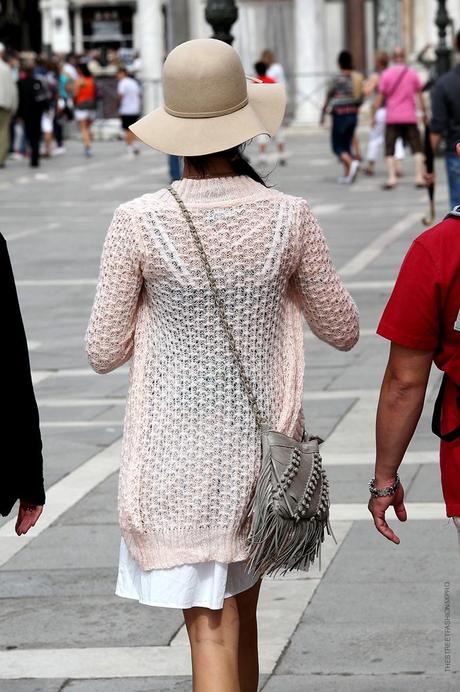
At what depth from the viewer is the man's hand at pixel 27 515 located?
399 cm

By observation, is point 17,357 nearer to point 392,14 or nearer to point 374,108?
point 374,108

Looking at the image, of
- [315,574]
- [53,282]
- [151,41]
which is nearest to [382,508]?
[315,574]

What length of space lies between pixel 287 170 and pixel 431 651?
22173 millimetres

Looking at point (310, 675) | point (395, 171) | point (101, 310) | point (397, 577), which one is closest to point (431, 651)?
point (310, 675)

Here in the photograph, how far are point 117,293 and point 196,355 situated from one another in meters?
0.23

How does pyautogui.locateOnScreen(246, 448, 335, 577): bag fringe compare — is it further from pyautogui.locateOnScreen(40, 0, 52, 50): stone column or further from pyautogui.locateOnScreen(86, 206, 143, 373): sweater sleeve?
pyautogui.locateOnScreen(40, 0, 52, 50): stone column

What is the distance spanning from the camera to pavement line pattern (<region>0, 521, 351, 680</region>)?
4.76 meters

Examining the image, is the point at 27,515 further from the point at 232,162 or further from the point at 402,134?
the point at 402,134

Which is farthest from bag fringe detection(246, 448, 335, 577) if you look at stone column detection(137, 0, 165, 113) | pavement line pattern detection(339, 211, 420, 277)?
stone column detection(137, 0, 165, 113)

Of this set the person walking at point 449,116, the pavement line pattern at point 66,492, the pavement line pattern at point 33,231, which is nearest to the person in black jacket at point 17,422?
the pavement line pattern at point 66,492

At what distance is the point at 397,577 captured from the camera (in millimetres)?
5598

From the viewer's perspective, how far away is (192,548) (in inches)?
146

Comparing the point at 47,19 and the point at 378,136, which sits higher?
the point at 47,19

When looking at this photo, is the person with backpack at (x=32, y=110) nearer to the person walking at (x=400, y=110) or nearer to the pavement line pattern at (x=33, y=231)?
the person walking at (x=400, y=110)
